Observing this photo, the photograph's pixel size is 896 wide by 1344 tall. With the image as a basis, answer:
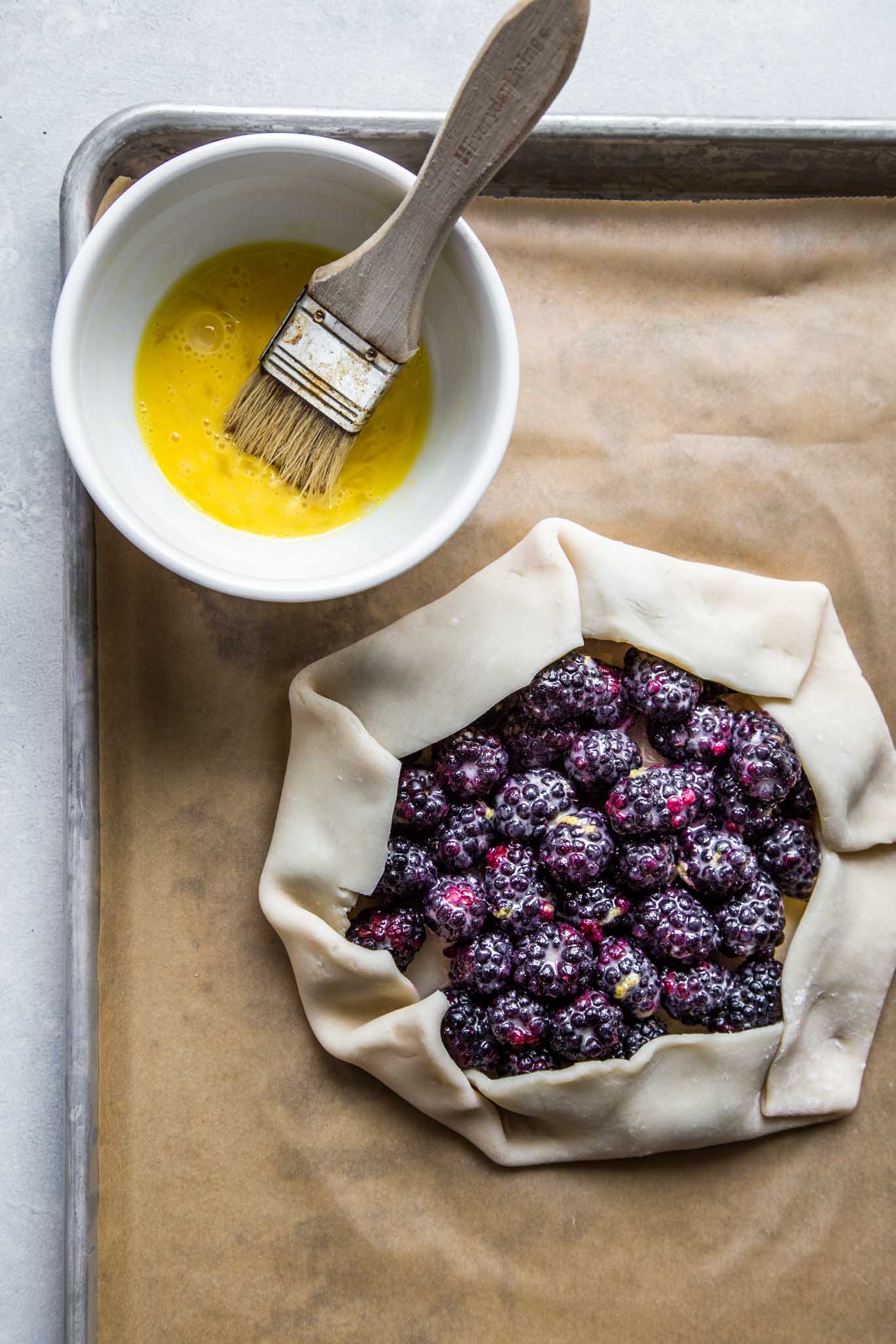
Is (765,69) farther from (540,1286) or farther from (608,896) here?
(540,1286)

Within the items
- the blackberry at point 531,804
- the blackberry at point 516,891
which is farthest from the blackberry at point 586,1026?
the blackberry at point 531,804

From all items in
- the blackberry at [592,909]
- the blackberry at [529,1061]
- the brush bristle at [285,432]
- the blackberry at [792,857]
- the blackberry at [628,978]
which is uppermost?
the brush bristle at [285,432]

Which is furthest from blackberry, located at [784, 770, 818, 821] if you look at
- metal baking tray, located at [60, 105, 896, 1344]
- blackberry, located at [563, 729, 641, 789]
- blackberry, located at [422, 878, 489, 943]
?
metal baking tray, located at [60, 105, 896, 1344]

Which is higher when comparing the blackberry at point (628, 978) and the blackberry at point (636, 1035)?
the blackberry at point (628, 978)

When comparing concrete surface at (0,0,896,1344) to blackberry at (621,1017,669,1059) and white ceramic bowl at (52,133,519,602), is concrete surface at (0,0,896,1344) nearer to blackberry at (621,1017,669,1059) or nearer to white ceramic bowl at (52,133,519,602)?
white ceramic bowl at (52,133,519,602)

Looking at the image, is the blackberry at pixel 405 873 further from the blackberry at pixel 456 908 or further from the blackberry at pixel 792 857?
the blackberry at pixel 792 857

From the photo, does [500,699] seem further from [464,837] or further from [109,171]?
[109,171]

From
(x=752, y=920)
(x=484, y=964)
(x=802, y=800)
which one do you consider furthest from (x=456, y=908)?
(x=802, y=800)
